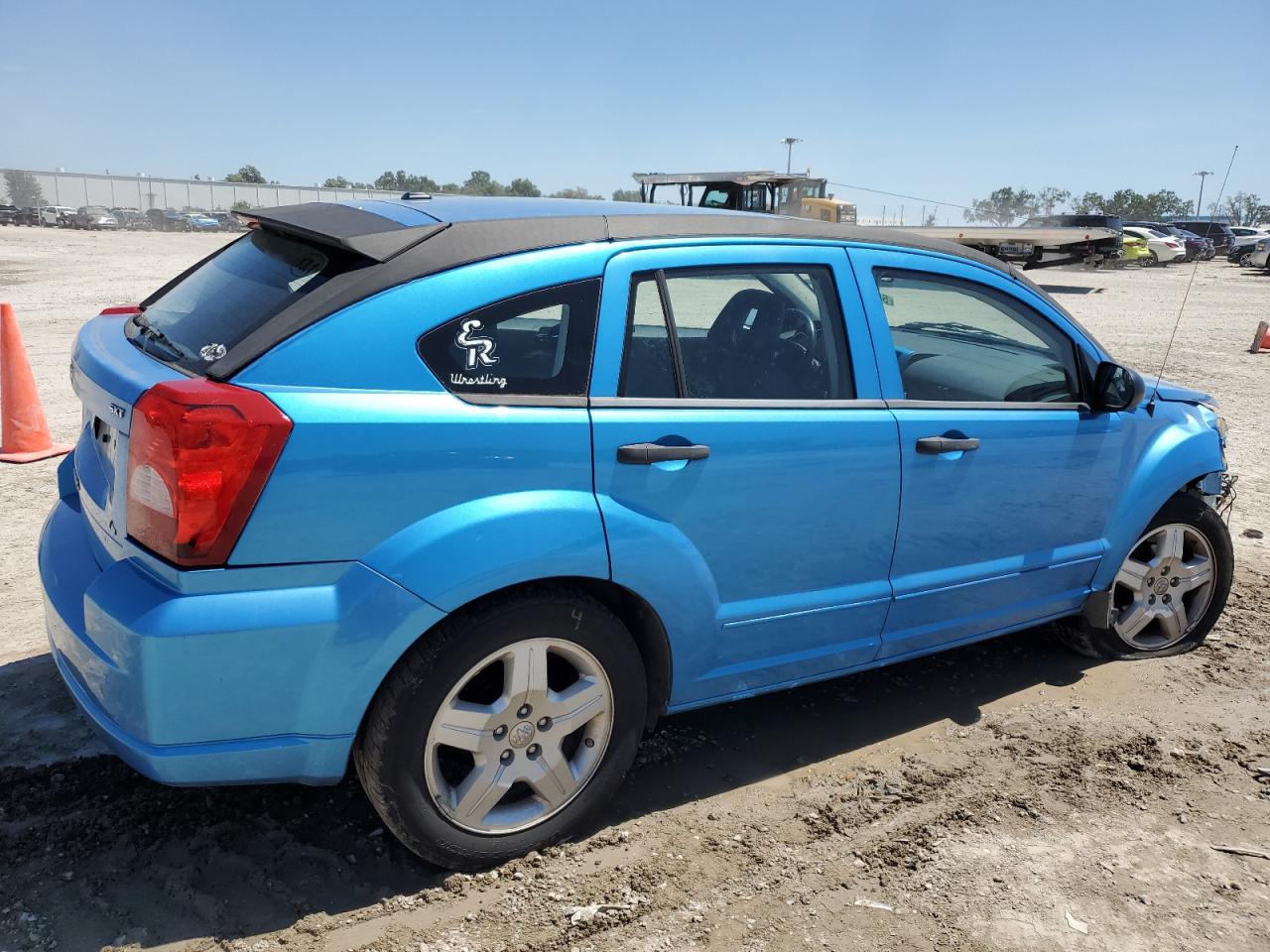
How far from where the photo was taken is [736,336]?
3.20 metres

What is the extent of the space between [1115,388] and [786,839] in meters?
2.18

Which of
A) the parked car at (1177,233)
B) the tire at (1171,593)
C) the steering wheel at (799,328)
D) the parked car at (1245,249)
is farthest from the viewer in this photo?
the parked car at (1245,249)

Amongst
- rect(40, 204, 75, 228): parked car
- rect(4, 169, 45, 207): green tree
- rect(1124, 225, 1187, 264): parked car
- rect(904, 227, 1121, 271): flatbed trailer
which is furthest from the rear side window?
rect(4, 169, 45, 207): green tree

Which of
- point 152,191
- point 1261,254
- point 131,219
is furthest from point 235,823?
point 152,191

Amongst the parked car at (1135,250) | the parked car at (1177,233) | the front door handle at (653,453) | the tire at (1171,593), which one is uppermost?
the parked car at (1177,233)

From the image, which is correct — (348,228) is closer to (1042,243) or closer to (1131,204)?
(1042,243)

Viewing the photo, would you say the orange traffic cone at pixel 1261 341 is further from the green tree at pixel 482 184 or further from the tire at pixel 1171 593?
the green tree at pixel 482 184

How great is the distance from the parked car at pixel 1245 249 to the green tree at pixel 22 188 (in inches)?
2598

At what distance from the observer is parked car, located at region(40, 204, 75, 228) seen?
Answer: 2030 inches

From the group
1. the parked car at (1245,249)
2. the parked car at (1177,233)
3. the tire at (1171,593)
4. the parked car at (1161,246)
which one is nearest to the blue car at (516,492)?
the tire at (1171,593)

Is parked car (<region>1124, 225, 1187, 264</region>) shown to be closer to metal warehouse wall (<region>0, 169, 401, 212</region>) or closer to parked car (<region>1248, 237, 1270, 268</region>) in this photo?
parked car (<region>1248, 237, 1270, 268</region>)

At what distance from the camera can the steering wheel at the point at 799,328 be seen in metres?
3.19

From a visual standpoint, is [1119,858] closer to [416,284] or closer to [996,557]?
[996,557]

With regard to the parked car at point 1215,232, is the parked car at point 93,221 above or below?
below
